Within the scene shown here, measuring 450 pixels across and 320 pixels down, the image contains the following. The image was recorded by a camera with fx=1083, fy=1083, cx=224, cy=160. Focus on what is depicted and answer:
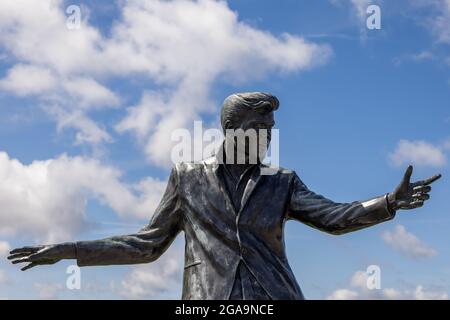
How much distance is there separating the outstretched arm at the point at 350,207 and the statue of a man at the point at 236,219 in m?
0.01

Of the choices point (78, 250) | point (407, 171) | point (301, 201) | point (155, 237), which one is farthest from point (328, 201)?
point (78, 250)

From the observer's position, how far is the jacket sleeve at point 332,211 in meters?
11.1

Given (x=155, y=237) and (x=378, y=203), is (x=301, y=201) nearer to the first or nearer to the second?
(x=378, y=203)

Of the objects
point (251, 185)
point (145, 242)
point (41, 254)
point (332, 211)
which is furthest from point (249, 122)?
point (41, 254)

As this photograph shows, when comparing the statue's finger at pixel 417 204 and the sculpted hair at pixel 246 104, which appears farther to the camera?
the sculpted hair at pixel 246 104

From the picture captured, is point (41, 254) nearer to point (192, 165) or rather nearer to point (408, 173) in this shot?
point (192, 165)

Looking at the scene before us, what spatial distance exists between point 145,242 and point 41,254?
1110 millimetres

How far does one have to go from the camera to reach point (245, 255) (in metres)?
11.1

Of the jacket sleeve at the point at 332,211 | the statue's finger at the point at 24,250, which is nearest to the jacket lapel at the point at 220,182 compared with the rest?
the jacket sleeve at the point at 332,211

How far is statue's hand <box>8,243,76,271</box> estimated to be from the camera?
11.2 m

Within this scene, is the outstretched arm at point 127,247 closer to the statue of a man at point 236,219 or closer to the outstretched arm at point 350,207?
the statue of a man at point 236,219

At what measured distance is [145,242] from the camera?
37.9 ft
